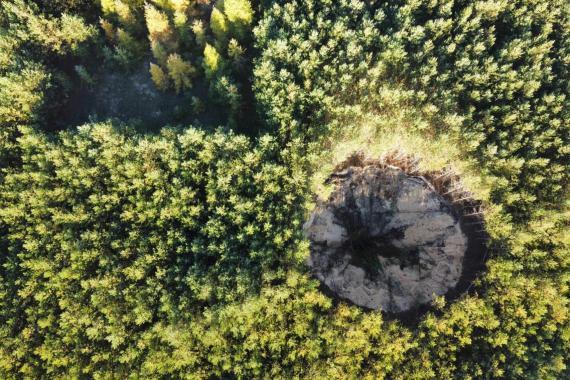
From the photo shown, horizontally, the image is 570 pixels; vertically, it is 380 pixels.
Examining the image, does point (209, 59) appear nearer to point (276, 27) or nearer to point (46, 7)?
point (276, 27)

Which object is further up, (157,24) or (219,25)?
(157,24)

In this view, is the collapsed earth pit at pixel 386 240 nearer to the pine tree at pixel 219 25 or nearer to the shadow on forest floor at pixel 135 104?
the shadow on forest floor at pixel 135 104

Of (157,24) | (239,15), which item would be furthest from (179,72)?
(239,15)

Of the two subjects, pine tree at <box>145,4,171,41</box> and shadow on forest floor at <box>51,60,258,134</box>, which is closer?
pine tree at <box>145,4,171,41</box>

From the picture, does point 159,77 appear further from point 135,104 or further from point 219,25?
point 219,25

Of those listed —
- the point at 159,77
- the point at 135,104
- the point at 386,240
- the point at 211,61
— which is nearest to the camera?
the point at 386,240

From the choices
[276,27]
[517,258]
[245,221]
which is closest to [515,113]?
[517,258]

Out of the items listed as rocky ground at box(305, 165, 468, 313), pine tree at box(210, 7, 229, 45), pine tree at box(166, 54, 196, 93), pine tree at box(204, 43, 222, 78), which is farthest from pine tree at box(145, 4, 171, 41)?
rocky ground at box(305, 165, 468, 313)

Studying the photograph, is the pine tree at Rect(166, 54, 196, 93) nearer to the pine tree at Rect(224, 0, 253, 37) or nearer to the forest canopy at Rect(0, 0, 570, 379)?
the forest canopy at Rect(0, 0, 570, 379)
